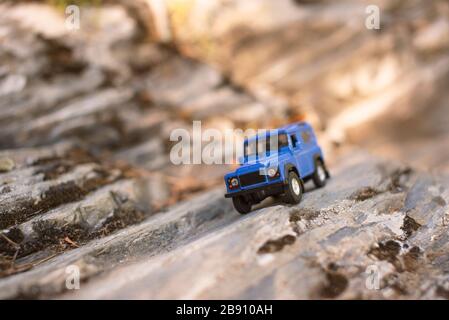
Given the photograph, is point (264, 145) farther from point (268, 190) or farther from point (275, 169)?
point (268, 190)

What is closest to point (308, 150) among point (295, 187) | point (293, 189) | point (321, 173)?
point (321, 173)

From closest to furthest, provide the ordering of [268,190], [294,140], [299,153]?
[268,190] < [299,153] < [294,140]

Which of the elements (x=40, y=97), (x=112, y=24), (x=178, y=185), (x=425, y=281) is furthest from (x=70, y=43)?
(x=425, y=281)

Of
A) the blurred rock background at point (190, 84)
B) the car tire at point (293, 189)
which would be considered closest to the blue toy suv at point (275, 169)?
the car tire at point (293, 189)

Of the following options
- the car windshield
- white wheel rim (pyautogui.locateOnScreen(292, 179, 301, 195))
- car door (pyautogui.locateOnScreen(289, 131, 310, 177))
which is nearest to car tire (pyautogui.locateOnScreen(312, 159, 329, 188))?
car door (pyautogui.locateOnScreen(289, 131, 310, 177))

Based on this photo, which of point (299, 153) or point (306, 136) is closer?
point (299, 153)

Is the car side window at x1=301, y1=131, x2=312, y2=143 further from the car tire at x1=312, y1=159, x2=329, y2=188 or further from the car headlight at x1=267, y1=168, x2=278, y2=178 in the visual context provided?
the car headlight at x1=267, y1=168, x2=278, y2=178

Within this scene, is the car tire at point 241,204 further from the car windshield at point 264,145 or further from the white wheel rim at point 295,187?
the car windshield at point 264,145
